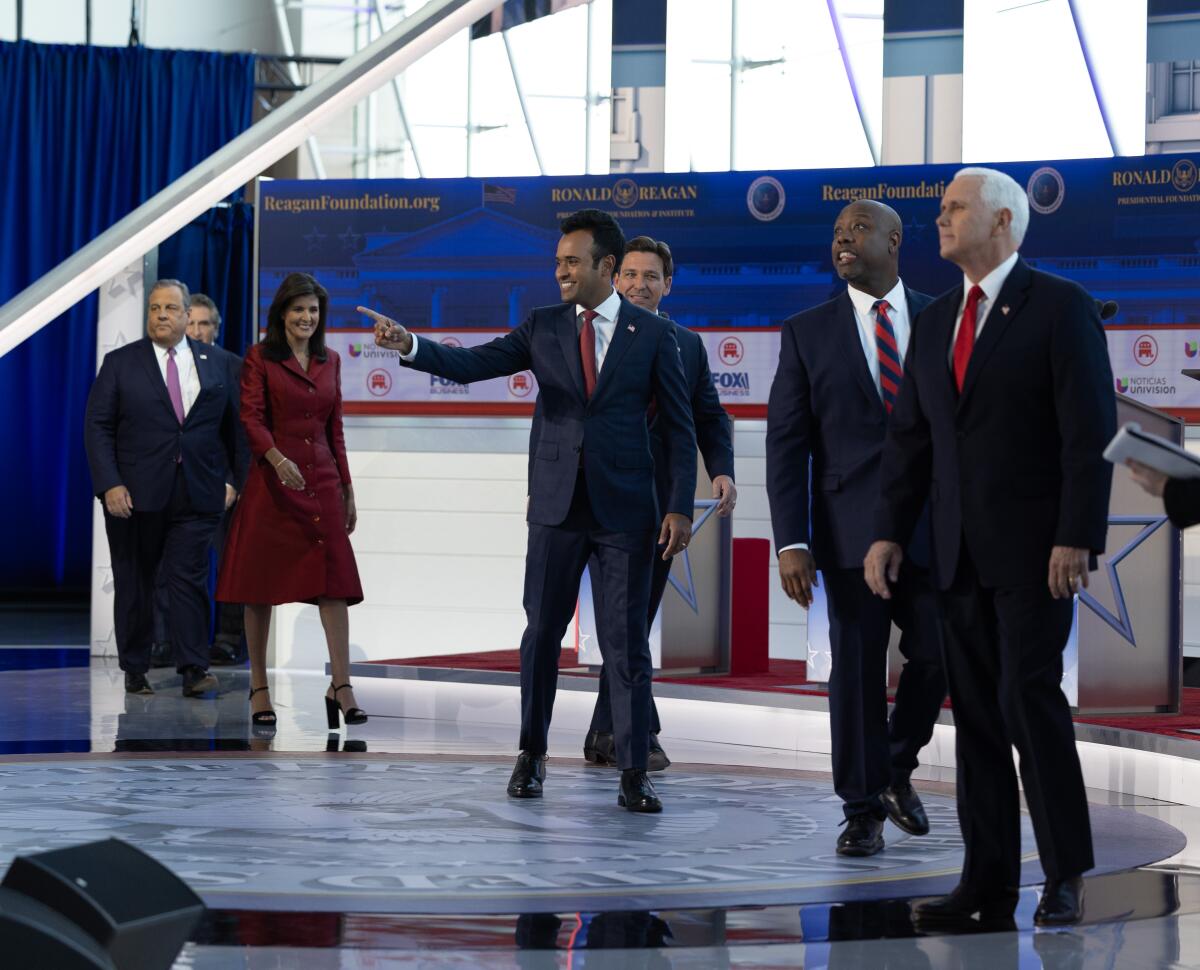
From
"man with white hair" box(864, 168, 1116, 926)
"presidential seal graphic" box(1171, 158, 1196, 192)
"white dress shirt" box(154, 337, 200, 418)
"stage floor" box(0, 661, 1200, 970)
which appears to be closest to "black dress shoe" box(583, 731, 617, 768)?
"stage floor" box(0, 661, 1200, 970)

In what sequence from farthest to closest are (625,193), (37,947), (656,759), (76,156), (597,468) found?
1. (76,156)
2. (625,193)
3. (656,759)
4. (597,468)
5. (37,947)

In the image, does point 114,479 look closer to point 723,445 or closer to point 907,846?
point 723,445

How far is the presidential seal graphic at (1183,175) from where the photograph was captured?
287 inches

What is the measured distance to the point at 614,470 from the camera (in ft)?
14.1

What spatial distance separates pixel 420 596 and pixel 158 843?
16.2 ft

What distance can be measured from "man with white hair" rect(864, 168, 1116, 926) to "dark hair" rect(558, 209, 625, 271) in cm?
129

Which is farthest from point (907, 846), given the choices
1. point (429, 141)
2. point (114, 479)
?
point (429, 141)

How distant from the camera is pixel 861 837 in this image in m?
3.66

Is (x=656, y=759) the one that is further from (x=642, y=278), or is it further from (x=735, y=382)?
(x=735, y=382)

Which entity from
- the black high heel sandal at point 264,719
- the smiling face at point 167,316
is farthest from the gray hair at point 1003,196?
the smiling face at point 167,316

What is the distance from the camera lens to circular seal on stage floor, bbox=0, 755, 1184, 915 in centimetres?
325

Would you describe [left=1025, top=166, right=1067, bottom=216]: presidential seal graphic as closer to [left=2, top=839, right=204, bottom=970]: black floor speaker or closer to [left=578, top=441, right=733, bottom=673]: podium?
[left=578, top=441, right=733, bottom=673]: podium

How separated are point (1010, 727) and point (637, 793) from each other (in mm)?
1359

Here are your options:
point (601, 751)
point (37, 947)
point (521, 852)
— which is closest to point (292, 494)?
Answer: point (601, 751)
